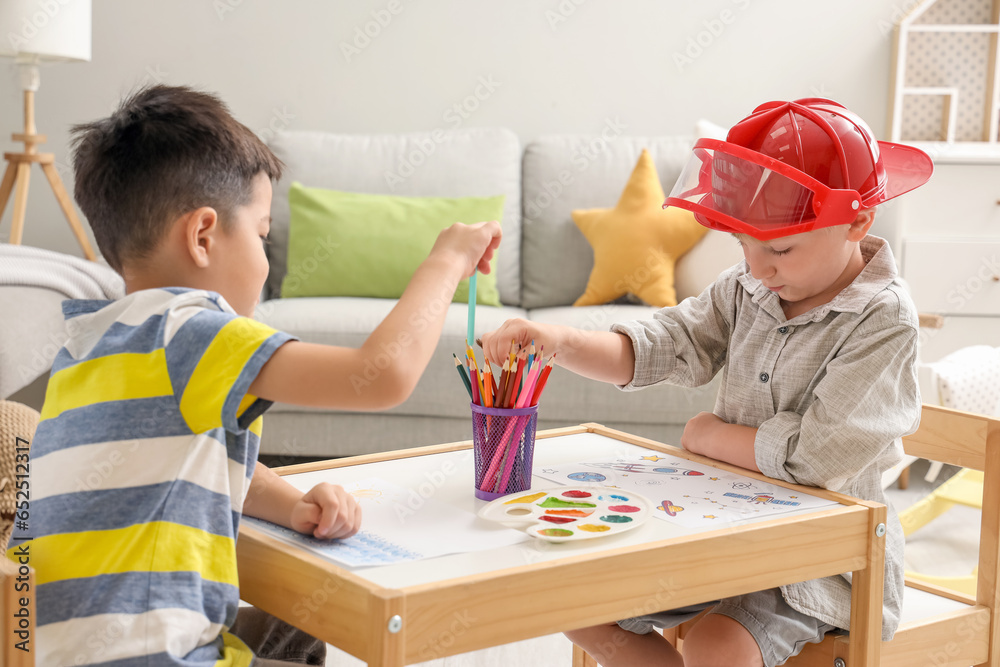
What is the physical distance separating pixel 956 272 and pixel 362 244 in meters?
1.75

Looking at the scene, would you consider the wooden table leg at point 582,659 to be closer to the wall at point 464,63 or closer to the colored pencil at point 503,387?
the colored pencil at point 503,387

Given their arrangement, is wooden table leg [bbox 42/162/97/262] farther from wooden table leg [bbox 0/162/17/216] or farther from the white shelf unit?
the white shelf unit

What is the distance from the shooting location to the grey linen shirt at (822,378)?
0.99 metres

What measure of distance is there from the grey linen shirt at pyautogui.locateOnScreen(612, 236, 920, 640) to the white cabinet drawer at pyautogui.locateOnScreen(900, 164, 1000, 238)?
195 centimetres

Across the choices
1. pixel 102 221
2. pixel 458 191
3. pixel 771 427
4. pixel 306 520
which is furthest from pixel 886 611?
pixel 458 191

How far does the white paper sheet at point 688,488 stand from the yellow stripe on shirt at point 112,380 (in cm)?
43

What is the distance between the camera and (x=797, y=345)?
1.11 m

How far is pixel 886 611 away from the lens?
101cm

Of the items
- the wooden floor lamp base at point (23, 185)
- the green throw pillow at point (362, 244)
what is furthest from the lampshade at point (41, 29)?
the green throw pillow at point (362, 244)

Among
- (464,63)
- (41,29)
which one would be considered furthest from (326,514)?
(464,63)

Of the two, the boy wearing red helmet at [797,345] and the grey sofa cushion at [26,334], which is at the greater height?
the boy wearing red helmet at [797,345]

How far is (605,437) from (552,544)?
17.1 inches

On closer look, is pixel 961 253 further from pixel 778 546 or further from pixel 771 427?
pixel 778 546

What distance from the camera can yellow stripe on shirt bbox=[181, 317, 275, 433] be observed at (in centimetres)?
73
